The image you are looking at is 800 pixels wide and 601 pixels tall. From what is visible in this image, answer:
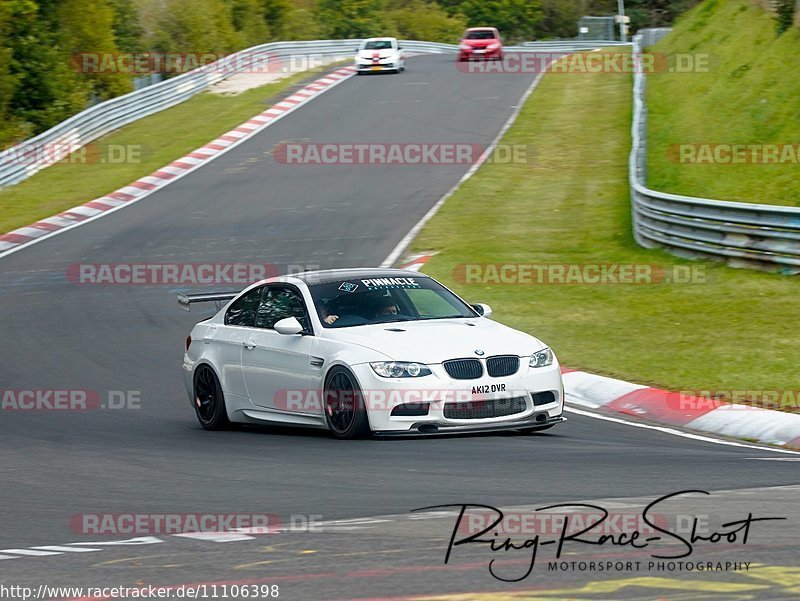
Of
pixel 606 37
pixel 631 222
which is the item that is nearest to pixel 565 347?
pixel 631 222

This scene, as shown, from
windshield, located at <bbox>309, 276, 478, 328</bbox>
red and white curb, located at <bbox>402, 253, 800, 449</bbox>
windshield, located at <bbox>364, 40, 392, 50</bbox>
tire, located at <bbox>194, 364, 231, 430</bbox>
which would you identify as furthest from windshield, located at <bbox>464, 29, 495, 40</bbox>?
windshield, located at <bbox>309, 276, 478, 328</bbox>

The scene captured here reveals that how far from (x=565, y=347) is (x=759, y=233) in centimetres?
559

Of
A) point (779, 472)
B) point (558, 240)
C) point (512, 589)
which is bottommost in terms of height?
point (558, 240)

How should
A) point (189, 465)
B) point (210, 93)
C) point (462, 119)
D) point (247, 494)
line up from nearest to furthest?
point (247, 494) → point (189, 465) → point (462, 119) → point (210, 93)

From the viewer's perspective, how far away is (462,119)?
125 feet

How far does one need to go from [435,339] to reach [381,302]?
997 millimetres

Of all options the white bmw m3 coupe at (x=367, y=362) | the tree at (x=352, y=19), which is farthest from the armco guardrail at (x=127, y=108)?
the tree at (x=352, y=19)

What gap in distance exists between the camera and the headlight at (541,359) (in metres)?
10.1

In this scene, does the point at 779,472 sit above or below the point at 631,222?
above

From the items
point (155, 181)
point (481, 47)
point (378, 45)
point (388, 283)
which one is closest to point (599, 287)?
point (388, 283)

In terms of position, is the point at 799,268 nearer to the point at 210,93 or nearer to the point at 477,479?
the point at 477,479

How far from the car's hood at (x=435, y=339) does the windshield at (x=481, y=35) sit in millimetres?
43079

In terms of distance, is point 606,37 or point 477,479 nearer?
point 477,479

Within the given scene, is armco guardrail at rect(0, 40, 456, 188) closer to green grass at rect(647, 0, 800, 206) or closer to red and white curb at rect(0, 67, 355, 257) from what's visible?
red and white curb at rect(0, 67, 355, 257)
